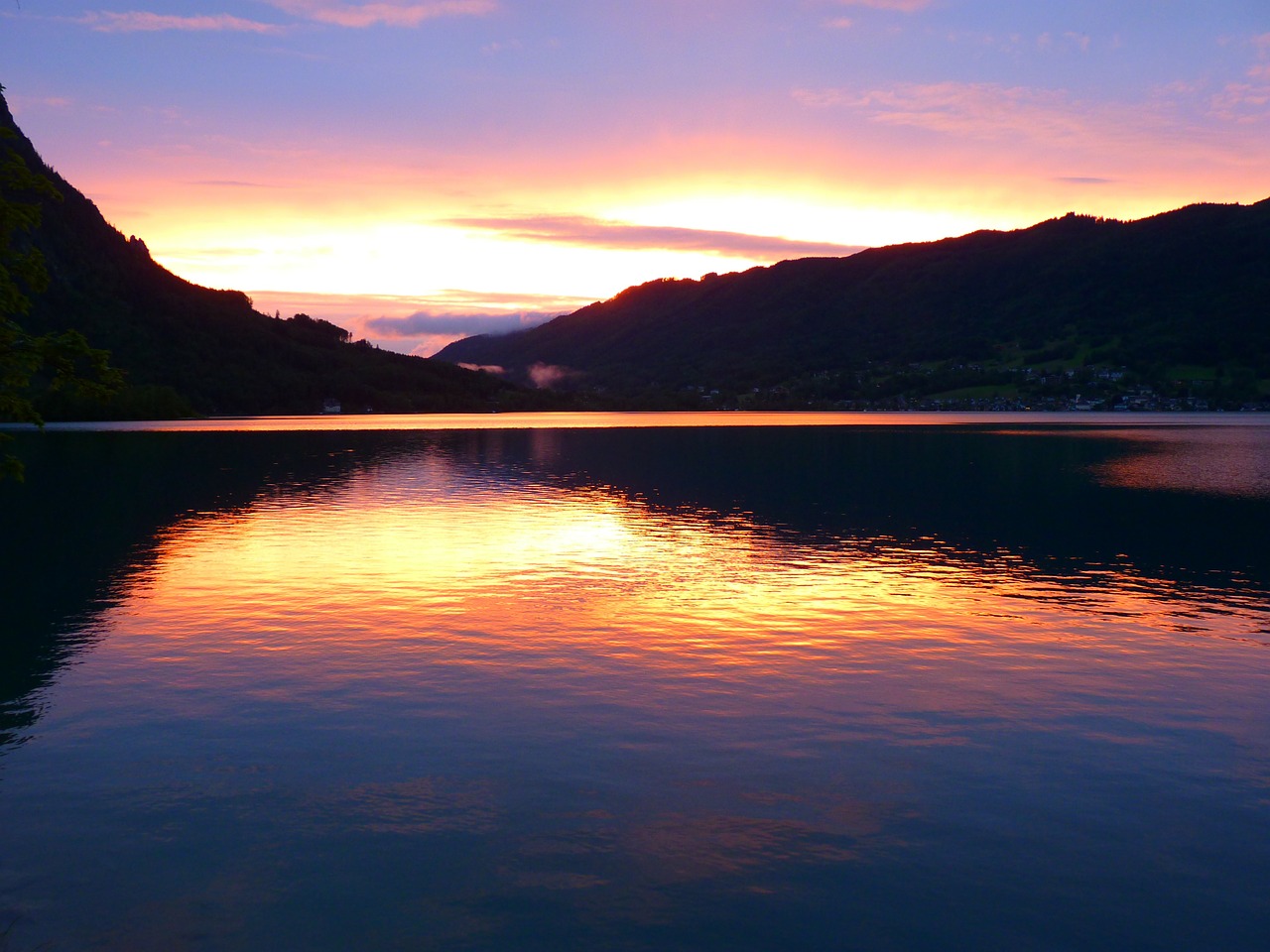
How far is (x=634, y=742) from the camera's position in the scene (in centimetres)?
2202

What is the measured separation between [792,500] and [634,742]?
54628mm

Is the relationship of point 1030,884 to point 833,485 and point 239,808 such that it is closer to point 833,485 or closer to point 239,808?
point 239,808

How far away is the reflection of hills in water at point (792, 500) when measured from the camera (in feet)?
140

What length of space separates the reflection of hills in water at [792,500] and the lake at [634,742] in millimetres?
572

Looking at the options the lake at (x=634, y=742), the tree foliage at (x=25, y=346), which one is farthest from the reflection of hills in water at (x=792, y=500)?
the tree foliage at (x=25, y=346)

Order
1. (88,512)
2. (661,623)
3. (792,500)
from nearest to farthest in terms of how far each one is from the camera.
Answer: (661,623)
(88,512)
(792,500)

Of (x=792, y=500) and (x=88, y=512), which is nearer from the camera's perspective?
(x=88, y=512)

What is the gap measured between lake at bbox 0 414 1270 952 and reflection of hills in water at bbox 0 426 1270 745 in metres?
0.57

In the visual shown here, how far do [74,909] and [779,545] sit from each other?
40548 millimetres

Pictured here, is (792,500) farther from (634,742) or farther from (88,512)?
(634,742)

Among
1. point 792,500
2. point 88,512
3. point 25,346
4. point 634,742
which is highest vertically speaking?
point 25,346

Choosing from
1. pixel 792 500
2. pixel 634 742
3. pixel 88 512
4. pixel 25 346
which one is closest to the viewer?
pixel 25 346

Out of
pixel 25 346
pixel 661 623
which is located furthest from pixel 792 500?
pixel 25 346

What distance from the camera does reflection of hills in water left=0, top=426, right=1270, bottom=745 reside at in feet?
140
